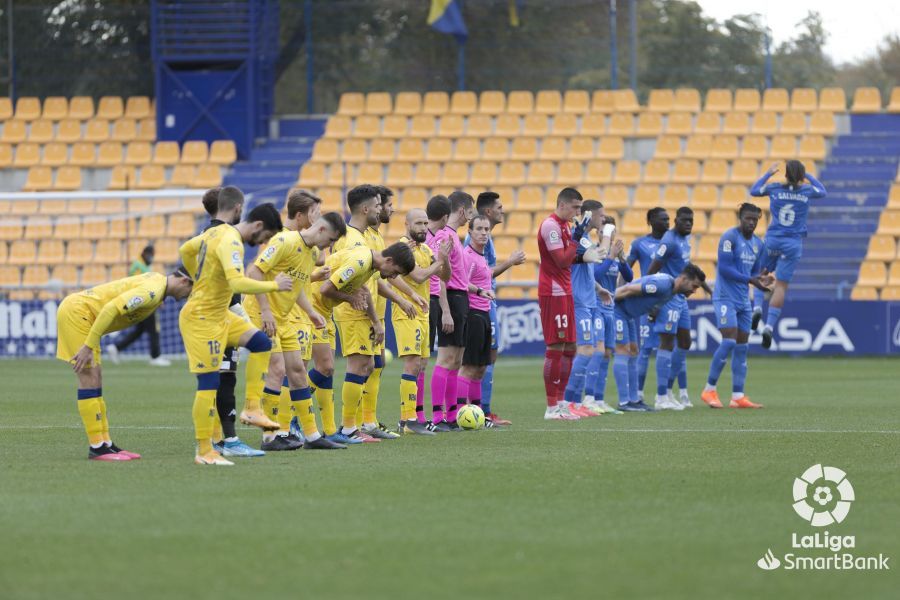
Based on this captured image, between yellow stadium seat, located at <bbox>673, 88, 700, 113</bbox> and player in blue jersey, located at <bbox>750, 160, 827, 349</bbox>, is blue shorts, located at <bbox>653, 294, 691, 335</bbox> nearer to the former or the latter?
player in blue jersey, located at <bbox>750, 160, 827, 349</bbox>

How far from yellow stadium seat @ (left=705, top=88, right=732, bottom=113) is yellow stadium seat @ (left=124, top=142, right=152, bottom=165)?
43.2 ft

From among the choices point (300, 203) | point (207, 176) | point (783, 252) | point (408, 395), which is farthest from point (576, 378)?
point (207, 176)

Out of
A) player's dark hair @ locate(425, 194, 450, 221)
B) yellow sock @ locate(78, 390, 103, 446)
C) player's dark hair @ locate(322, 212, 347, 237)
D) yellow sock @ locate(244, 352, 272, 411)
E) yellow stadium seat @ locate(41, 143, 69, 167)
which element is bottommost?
yellow sock @ locate(78, 390, 103, 446)

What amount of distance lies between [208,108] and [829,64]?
14.8m

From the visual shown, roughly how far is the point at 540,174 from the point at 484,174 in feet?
4.06

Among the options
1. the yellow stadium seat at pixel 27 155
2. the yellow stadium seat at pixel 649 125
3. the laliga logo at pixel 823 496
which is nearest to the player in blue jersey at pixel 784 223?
the laliga logo at pixel 823 496

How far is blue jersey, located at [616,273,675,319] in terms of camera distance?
15.7 m

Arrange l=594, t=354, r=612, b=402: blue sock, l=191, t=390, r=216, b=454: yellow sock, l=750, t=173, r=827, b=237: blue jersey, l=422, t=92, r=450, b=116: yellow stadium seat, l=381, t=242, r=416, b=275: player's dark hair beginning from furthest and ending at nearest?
1. l=422, t=92, r=450, b=116: yellow stadium seat
2. l=750, t=173, r=827, b=237: blue jersey
3. l=594, t=354, r=612, b=402: blue sock
4. l=381, t=242, r=416, b=275: player's dark hair
5. l=191, t=390, r=216, b=454: yellow sock

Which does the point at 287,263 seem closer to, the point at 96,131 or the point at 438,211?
the point at 438,211

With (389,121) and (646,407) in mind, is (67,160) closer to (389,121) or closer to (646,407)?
(389,121)

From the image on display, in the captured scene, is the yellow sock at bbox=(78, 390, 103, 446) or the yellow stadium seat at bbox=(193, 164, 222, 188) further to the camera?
the yellow stadium seat at bbox=(193, 164, 222, 188)

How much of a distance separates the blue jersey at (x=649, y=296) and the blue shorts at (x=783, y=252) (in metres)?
3.55

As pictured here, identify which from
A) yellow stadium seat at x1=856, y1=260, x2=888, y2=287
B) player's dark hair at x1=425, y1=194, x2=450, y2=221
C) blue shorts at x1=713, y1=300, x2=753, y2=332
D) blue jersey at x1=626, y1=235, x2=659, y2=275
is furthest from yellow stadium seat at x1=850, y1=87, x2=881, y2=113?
player's dark hair at x1=425, y1=194, x2=450, y2=221

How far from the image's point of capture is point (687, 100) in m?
31.6
